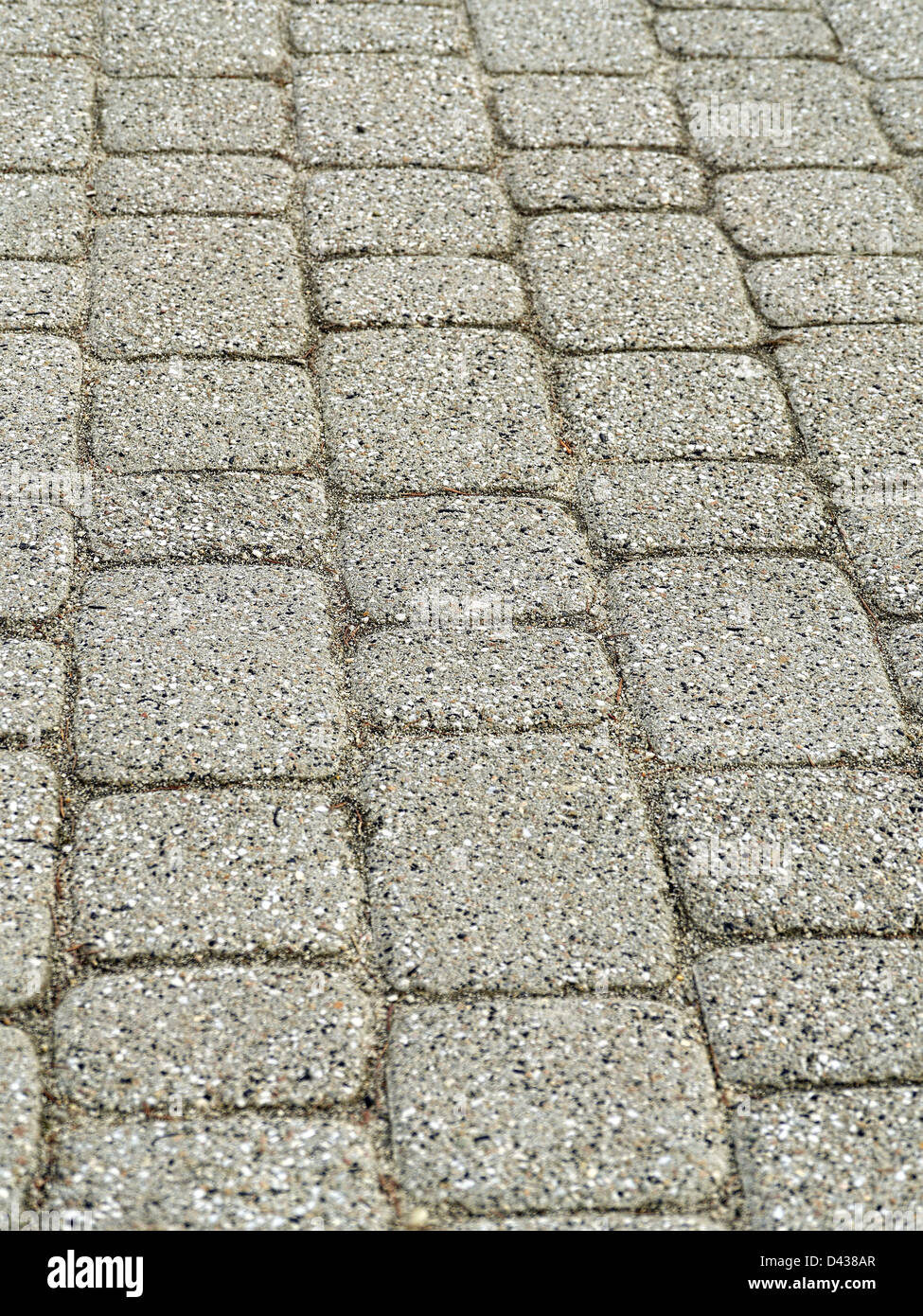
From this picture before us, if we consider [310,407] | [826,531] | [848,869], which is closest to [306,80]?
[310,407]

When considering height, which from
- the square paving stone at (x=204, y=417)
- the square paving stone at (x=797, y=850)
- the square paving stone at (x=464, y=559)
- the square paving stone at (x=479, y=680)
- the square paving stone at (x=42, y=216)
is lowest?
the square paving stone at (x=797, y=850)

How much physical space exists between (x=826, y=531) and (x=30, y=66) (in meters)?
→ 2.39

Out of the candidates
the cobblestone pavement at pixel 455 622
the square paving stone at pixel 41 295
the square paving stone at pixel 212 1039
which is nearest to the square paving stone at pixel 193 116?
the cobblestone pavement at pixel 455 622

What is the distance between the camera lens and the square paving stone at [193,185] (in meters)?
3.12

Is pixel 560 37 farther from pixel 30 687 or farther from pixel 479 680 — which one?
pixel 30 687

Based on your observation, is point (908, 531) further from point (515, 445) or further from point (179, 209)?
point (179, 209)

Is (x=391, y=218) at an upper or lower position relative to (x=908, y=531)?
upper

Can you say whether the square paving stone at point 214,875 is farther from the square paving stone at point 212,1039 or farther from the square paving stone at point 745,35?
the square paving stone at point 745,35

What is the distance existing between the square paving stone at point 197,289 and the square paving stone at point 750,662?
38.8 inches

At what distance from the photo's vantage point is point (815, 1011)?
187cm

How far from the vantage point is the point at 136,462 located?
2.56 metres

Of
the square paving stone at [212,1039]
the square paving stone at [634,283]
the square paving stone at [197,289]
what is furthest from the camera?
the square paving stone at [634,283]
